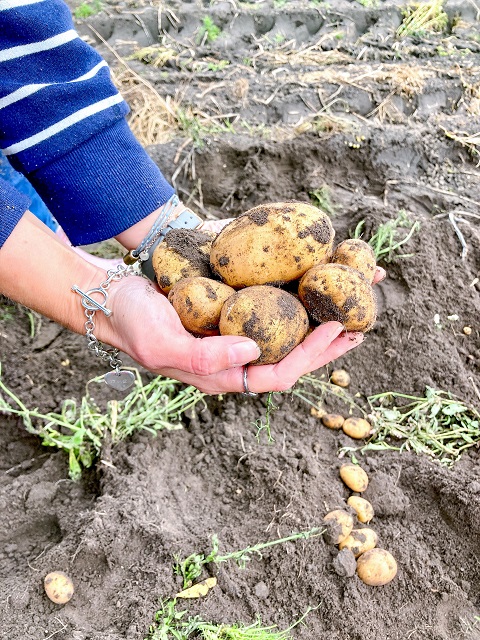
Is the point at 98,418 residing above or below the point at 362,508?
above

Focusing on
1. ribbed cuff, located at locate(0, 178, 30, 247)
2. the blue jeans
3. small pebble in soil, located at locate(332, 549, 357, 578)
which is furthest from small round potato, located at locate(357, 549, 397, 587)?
the blue jeans

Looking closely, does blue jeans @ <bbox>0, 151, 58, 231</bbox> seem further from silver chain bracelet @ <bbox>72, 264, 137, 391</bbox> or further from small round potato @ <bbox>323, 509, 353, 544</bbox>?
small round potato @ <bbox>323, 509, 353, 544</bbox>

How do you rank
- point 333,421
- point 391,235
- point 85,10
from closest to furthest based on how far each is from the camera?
point 333,421 < point 391,235 < point 85,10

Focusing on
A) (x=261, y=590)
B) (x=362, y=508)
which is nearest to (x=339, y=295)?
(x=362, y=508)

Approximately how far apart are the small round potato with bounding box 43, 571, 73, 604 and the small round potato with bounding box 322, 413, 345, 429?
3.64 feet

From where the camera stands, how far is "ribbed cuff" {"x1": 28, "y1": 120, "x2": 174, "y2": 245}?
7.01 ft

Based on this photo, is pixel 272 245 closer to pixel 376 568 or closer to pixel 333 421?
pixel 333 421

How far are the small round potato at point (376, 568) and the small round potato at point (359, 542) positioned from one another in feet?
0.12

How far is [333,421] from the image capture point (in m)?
2.31

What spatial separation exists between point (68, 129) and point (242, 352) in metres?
1.16

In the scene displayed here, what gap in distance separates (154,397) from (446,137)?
8.38ft

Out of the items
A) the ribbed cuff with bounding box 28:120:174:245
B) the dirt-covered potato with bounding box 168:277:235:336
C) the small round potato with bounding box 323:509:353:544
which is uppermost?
the ribbed cuff with bounding box 28:120:174:245

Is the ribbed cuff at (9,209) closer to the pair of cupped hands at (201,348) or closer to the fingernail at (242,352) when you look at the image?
the pair of cupped hands at (201,348)

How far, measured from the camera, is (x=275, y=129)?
3646 mm
